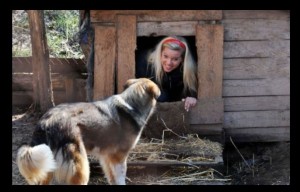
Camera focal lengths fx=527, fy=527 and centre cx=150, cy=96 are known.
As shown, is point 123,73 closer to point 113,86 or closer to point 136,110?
point 113,86

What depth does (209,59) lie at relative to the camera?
7.85 m

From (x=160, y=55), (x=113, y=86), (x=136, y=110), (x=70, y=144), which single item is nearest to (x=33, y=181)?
(x=70, y=144)

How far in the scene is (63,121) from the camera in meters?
5.97

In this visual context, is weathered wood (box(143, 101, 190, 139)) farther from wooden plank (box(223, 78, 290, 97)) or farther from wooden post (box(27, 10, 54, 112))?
wooden post (box(27, 10, 54, 112))

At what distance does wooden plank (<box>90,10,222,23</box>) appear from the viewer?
7746 mm

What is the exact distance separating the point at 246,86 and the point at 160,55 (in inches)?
56.9

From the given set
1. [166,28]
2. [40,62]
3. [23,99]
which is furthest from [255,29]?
[23,99]

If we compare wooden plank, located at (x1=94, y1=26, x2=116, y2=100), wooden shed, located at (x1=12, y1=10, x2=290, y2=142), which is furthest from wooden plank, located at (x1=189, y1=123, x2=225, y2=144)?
wooden plank, located at (x1=94, y1=26, x2=116, y2=100)

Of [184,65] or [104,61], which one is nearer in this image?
[104,61]

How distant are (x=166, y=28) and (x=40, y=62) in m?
2.65

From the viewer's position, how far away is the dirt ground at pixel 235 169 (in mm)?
7070

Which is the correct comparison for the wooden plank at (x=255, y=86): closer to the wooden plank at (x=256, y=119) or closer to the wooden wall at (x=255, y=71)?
the wooden wall at (x=255, y=71)

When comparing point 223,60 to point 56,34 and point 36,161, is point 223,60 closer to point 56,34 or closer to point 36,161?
point 36,161

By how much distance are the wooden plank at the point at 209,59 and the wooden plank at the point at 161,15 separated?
6.3 inches
